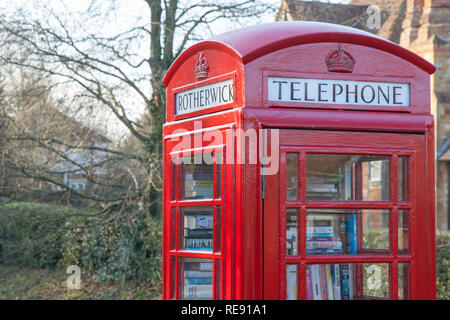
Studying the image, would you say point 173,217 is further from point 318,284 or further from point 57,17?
point 57,17

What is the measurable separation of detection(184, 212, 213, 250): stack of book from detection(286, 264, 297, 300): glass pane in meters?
0.59

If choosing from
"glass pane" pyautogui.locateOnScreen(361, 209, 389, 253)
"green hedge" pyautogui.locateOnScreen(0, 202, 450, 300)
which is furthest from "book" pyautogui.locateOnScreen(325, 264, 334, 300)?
"green hedge" pyautogui.locateOnScreen(0, 202, 450, 300)

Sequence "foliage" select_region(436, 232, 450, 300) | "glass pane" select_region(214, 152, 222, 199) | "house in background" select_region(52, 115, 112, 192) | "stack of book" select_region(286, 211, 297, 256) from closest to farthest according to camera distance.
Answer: "stack of book" select_region(286, 211, 297, 256)
"glass pane" select_region(214, 152, 222, 199)
"foliage" select_region(436, 232, 450, 300)
"house in background" select_region(52, 115, 112, 192)

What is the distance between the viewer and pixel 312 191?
12.4 ft

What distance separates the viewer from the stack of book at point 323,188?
148 inches

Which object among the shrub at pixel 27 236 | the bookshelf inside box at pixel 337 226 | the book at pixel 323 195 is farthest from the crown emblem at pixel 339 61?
the shrub at pixel 27 236

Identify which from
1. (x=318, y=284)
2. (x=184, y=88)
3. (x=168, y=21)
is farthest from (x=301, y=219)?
(x=168, y=21)

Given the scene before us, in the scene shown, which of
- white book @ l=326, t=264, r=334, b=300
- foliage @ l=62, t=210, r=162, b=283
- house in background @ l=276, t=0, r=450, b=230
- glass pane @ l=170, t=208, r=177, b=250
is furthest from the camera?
house in background @ l=276, t=0, r=450, b=230

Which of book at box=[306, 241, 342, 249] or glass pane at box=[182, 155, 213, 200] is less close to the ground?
glass pane at box=[182, 155, 213, 200]

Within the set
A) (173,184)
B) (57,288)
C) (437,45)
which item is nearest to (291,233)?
(173,184)

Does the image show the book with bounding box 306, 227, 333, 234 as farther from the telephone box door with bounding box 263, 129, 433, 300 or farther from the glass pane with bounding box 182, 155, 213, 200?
the glass pane with bounding box 182, 155, 213, 200

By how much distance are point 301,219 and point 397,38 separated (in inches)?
652

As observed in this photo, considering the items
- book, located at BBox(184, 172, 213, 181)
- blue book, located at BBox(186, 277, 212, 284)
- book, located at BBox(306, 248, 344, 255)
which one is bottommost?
blue book, located at BBox(186, 277, 212, 284)

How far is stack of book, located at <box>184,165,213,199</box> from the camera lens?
394 centimetres
